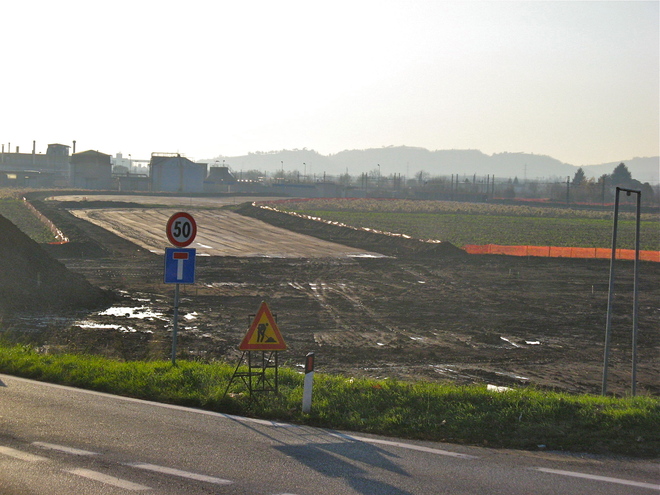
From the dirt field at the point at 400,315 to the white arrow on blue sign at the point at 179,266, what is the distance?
1.47 m

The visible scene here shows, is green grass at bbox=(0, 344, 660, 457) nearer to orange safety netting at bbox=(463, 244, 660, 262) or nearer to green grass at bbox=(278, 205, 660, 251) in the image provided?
orange safety netting at bbox=(463, 244, 660, 262)

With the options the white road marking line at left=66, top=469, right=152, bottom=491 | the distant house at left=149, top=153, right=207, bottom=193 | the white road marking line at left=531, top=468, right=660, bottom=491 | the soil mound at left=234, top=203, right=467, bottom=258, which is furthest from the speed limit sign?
the distant house at left=149, top=153, right=207, bottom=193

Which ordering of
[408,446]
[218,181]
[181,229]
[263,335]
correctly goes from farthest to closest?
[218,181] < [181,229] < [263,335] < [408,446]

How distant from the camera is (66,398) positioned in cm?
998

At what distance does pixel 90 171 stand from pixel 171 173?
14665 mm

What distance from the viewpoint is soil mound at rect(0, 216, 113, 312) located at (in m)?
19.4

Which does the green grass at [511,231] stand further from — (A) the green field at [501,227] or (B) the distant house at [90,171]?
(B) the distant house at [90,171]

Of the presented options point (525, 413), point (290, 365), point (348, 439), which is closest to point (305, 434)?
point (348, 439)

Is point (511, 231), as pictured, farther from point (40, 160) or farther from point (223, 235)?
point (40, 160)

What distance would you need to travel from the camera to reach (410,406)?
9.46 metres

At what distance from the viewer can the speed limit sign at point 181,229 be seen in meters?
11.9

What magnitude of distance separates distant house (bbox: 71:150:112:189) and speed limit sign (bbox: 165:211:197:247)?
114 meters

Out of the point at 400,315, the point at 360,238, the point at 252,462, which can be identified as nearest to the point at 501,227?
the point at 360,238

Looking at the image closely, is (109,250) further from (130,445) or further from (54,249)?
(130,445)
